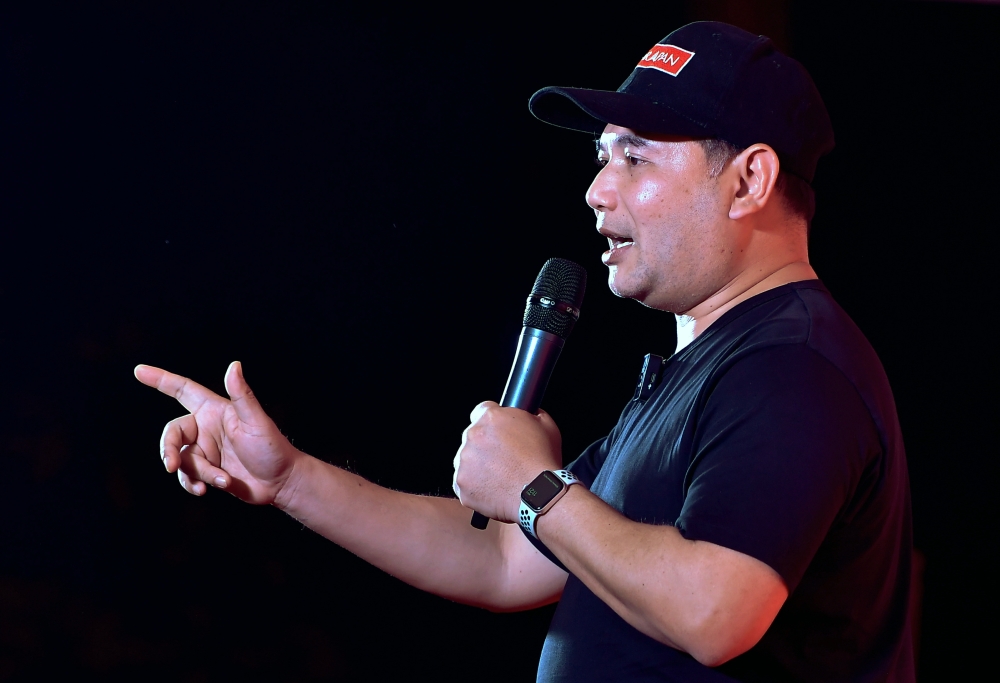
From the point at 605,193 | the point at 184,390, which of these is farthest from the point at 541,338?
the point at 184,390

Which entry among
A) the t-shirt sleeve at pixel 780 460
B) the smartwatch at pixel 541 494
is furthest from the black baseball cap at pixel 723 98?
the smartwatch at pixel 541 494

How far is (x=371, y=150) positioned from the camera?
224 centimetres

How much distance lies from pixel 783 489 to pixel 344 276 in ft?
4.98

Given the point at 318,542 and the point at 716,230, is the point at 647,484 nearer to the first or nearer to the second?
the point at 716,230

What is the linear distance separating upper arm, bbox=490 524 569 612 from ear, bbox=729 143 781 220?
69 cm

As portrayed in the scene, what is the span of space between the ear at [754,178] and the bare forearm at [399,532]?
0.75m

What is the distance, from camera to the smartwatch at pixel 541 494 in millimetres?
1047

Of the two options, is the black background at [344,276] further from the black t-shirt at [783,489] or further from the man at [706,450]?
the black t-shirt at [783,489]

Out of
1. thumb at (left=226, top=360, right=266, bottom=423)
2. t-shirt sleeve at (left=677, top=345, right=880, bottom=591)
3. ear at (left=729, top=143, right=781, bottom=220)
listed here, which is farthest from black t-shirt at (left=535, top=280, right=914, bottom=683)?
thumb at (left=226, top=360, right=266, bottom=423)

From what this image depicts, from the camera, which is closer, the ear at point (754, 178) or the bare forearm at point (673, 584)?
the bare forearm at point (673, 584)

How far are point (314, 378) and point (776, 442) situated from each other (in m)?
1.50

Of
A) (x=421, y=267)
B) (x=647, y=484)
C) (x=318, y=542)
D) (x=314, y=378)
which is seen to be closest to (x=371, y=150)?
(x=421, y=267)

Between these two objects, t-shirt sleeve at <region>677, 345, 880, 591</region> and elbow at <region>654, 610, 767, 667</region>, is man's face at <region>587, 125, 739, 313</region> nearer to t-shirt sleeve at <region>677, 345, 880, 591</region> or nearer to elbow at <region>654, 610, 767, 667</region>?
t-shirt sleeve at <region>677, 345, 880, 591</region>

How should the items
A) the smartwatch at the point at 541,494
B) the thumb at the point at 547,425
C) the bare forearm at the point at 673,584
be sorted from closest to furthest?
the bare forearm at the point at 673,584
the smartwatch at the point at 541,494
the thumb at the point at 547,425
